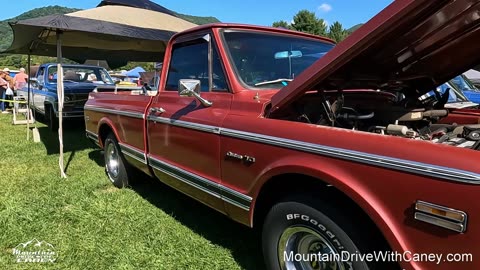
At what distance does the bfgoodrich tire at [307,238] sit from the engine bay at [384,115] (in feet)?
2.11

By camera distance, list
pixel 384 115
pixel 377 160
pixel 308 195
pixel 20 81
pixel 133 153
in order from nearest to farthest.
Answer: pixel 377 160 → pixel 308 195 → pixel 384 115 → pixel 133 153 → pixel 20 81

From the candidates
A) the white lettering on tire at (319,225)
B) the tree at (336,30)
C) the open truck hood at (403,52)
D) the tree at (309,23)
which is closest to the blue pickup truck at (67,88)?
the open truck hood at (403,52)

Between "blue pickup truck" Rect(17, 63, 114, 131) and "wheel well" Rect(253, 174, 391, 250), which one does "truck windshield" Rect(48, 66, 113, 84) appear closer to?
"blue pickup truck" Rect(17, 63, 114, 131)

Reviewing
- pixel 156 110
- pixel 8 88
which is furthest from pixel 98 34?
pixel 8 88

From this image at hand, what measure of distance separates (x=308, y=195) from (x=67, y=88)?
836 centimetres

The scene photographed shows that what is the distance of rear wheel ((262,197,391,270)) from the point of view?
1969 millimetres

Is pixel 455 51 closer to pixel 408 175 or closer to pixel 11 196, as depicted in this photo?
pixel 408 175

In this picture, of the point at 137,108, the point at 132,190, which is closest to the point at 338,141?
the point at 137,108

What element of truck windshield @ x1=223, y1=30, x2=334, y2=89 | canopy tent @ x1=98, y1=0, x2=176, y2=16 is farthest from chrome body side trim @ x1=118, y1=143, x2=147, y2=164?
canopy tent @ x1=98, y1=0, x2=176, y2=16

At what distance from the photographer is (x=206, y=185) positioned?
3.04m

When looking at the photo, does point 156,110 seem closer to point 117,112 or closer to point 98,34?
point 117,112

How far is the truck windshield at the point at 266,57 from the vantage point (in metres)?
3.00

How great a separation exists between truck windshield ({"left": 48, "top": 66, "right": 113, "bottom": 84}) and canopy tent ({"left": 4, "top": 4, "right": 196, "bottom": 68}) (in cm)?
67

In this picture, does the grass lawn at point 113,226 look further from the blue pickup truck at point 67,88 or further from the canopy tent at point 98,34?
the blue pickup truck at point 67,88
